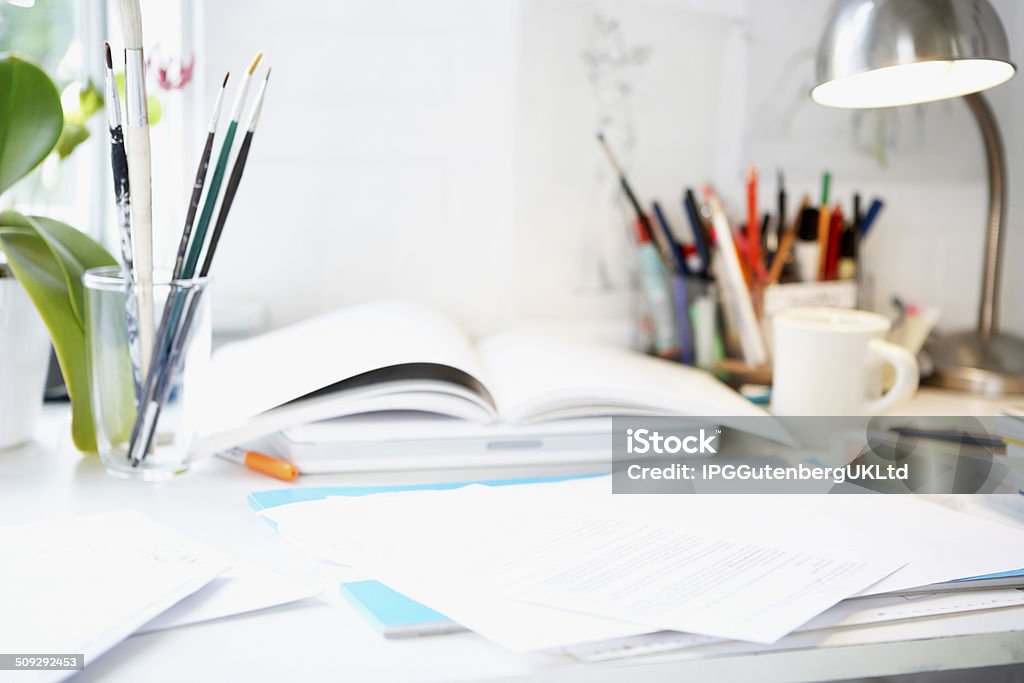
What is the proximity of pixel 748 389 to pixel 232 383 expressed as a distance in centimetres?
50

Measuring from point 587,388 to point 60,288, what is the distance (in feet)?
1.31

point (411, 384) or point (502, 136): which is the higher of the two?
point (502, 136)

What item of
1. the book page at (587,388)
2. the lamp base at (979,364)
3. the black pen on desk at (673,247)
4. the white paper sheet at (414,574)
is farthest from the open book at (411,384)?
the lamp base at (979,364)

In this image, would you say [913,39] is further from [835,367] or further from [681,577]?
[681,577]

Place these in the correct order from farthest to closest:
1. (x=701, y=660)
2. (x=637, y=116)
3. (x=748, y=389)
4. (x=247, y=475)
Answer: (x=637, y=116), (x=748, y=389), (x=247, y=475), (x=701, y=660)

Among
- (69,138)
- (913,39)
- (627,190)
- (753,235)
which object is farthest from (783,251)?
(69,138)

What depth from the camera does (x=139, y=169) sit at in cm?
60

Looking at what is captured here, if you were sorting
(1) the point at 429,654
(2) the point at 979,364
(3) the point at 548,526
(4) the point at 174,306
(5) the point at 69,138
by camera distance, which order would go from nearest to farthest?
(1) the point at 429,654
(3) the point at 548,526
(4) the point at 174,306
(5) the point at 69,138
(2) the point at 979,364

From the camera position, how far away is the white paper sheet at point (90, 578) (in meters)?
0.37

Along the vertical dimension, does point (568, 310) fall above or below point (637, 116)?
below

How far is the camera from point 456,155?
0.98m

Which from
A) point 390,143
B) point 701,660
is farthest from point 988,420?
point 390,143

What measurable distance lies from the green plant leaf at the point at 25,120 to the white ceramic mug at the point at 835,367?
606 millimetres

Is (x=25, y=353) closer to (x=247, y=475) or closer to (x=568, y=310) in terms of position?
(x=247, y=475)
